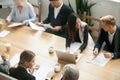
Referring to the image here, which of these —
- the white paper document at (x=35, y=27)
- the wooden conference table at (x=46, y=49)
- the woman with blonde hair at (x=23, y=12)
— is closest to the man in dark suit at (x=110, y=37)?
the wooden conference table at (x=46, y=49)

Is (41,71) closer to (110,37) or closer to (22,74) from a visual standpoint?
(22,74)

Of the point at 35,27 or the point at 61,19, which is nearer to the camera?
the point at 35,27

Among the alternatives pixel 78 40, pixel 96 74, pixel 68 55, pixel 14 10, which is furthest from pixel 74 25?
pixel 14 10

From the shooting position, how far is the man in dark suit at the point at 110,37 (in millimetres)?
3676

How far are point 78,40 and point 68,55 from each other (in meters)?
0.62

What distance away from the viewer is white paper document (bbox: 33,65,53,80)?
3346mm

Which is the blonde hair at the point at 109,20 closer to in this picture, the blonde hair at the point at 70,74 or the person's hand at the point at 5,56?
the blonde hair at the point at 70,74

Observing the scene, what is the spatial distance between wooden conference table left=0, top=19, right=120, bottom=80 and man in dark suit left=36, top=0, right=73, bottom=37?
1.28 feet

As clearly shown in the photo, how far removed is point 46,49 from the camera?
3.92m

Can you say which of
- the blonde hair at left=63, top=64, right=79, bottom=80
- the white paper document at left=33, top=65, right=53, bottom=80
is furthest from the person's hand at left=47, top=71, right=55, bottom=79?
the blonde hair at left=63, top=64, right=79, bottom=80

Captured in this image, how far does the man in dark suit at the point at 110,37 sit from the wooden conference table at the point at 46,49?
0.10 metres

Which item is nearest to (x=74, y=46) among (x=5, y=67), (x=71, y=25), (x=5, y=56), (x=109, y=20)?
(x=71, y=25)

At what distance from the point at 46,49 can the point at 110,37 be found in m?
0.89

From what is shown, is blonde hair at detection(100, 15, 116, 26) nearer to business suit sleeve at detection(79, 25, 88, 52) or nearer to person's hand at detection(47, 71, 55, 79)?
business suit sleeve at detection(79, 25, 88, 52)
